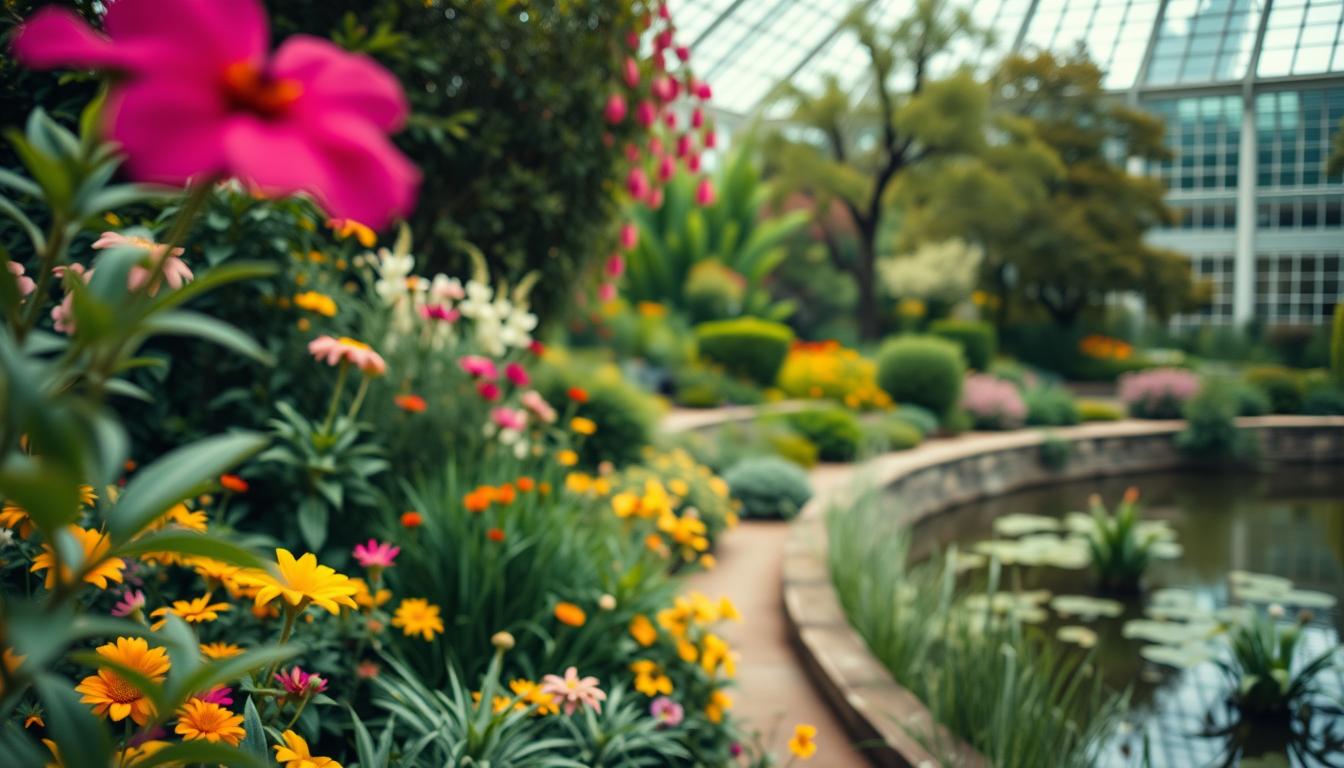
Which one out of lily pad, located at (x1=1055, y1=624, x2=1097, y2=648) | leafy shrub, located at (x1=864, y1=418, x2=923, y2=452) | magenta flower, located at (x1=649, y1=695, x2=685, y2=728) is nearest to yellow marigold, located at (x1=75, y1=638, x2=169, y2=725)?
magenta flower, located at (x1=649, y1=695, x2=685, y2=728)

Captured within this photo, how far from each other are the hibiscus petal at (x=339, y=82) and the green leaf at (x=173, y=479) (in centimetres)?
21

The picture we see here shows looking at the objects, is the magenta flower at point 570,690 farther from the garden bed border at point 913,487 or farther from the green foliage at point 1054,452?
the green foliage at point 1054,452

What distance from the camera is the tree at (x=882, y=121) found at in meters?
10.8

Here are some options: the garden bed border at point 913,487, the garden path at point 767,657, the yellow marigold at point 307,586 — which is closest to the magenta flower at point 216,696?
the yellow marigold at point 307,586

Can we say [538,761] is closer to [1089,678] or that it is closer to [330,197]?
[330,197]

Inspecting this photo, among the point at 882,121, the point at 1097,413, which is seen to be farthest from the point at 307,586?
the point at 882,121

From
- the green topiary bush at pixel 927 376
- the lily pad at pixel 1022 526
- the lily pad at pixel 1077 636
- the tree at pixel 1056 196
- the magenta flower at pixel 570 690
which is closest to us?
the magenta flower at pixel 570 690

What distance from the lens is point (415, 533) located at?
1.99 meters

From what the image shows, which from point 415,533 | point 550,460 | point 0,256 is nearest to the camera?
point 0,256

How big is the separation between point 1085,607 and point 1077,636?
0.44m

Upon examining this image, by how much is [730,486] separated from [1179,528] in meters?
2.85

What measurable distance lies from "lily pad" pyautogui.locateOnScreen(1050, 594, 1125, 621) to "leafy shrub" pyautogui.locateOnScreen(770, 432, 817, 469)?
2.35 meters

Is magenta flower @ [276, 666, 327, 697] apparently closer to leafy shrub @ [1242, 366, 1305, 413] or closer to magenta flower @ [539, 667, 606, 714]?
magenta flower @ [539, 667, 606, 714]

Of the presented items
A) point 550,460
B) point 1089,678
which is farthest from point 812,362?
point 550,460
